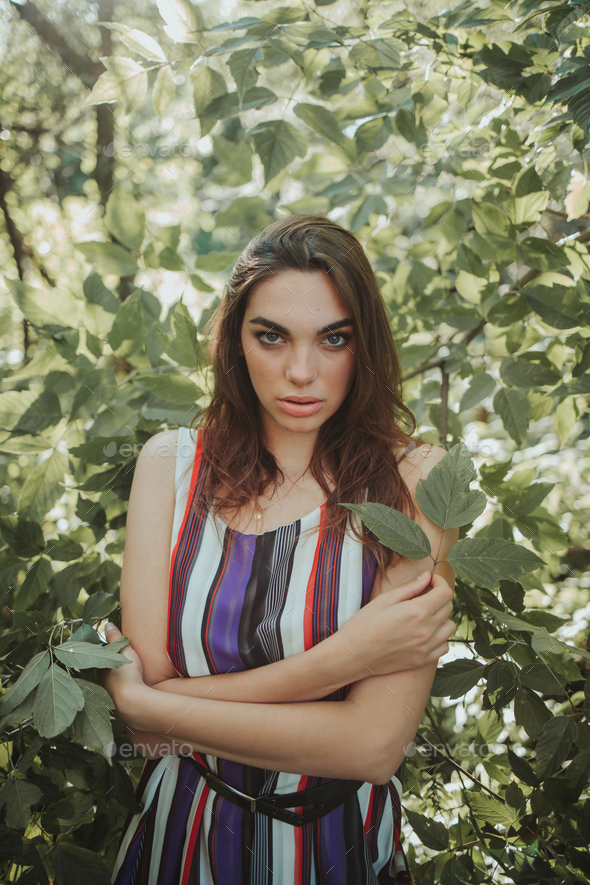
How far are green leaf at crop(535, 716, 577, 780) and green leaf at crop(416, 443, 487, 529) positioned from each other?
36 centimetres

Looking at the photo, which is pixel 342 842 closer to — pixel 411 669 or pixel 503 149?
pixel 411 669

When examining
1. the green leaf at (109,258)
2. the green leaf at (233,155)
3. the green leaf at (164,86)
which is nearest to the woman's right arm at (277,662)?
the green leaf at (109,258)

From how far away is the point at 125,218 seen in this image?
4.76 feet

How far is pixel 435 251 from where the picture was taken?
181 cm

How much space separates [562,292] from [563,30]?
48 cm

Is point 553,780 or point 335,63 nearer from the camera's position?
point 553,780

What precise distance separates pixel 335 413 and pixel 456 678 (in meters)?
0.55

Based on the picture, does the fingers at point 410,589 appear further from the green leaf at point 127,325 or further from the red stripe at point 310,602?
the green leaf at point 127,325

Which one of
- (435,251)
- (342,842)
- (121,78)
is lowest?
(342,842)

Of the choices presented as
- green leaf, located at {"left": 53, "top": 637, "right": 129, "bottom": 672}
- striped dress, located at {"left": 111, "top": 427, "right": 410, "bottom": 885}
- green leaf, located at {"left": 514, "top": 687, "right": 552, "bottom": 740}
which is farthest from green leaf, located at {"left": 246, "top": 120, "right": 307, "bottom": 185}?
green leaf, located at {"left": 514, "top": 687, "right": 552, "bottom": 740}

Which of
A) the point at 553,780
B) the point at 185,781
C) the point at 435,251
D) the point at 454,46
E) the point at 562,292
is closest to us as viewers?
the point at 553,780

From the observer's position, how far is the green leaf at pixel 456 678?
99cm

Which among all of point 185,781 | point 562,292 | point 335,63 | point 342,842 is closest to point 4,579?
point 185,781

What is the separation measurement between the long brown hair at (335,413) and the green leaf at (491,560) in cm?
17
